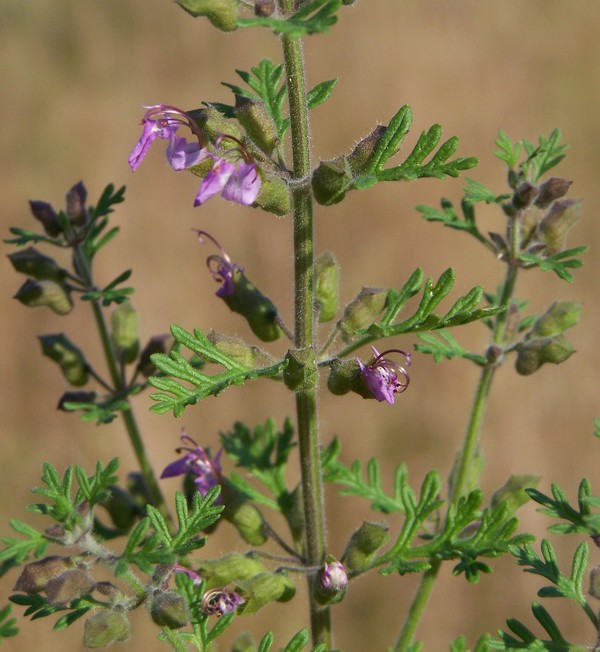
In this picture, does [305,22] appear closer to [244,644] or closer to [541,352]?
[541,352]

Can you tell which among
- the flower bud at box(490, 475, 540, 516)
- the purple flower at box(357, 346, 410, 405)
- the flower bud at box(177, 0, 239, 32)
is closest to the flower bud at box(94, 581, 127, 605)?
the purple flower at box(357, 346, 410, 405)

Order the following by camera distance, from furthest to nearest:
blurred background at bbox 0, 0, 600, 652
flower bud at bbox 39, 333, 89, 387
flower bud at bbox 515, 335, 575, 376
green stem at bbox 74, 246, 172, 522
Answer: blurred background at bbox 0, 0, 600, 652, flower bud at bbox 39, 333, 89, 387, green stem at bbox 74, 246, 172, 522, flower bud at bbox 515, 335, 575, 376

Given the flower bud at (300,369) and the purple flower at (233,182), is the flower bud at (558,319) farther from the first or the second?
the purple flower at (233,182)

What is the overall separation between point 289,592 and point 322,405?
189 inches

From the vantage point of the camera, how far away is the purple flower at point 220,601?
5.87 feet

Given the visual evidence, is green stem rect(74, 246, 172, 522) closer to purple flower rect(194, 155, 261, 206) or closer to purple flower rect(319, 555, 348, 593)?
purple flower rect(319, 555, 348, 593)

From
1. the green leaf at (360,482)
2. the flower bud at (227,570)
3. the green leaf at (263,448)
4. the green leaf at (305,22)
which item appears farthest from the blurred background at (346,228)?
the green leaf at (305,22)

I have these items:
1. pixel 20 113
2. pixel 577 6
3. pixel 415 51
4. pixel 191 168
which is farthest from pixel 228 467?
pixel 577 6

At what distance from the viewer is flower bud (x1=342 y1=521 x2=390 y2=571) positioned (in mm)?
1872

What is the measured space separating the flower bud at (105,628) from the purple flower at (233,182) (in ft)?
2.55

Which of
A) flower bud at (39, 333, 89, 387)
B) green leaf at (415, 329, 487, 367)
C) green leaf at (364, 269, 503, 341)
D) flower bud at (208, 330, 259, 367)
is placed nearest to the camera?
green leaf at (364, 269, 503, 341)

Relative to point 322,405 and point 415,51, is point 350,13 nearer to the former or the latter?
point 415,51

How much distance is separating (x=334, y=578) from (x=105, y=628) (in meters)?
0.48

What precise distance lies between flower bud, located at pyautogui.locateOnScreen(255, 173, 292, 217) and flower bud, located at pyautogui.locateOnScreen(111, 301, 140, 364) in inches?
37.5
